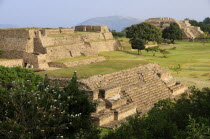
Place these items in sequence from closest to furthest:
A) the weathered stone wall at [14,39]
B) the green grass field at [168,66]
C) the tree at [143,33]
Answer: the green grass field at [168,66] → the weathered stone wall at [14,39] → the tree at [143,33]

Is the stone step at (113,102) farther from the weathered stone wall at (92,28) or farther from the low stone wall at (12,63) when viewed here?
the weathered stone wall at (92,28)

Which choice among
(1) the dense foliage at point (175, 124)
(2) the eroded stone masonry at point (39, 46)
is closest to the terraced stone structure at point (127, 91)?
(1) the dense foliage at point (175, 124)

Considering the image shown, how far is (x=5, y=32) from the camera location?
31.6m

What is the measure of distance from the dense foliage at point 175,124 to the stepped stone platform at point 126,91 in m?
4.47

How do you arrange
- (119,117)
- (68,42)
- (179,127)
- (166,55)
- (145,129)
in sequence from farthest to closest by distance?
(166,55), (68,42), (119,117), (179,127), (145,129)

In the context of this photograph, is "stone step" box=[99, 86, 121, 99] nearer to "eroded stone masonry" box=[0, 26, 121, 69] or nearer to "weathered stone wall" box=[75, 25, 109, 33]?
"eroded stone masonry" box=[0, 26, 121, 69]

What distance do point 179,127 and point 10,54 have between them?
2103 centimetres

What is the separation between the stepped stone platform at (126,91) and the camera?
1703 cm

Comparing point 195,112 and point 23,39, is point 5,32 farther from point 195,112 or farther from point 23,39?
point 195,112

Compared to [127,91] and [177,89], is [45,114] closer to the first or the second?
[127,91]

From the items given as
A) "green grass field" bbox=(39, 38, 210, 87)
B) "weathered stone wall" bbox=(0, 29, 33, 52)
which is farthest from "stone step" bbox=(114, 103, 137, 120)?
"weathered stone wall" bbox=(0, 29, 33, 52)

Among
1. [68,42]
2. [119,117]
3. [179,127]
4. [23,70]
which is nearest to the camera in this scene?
[179,127]

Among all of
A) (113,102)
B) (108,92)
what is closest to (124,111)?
(113,102)

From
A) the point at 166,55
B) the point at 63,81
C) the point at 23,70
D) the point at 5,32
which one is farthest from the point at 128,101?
the point at 166,55
